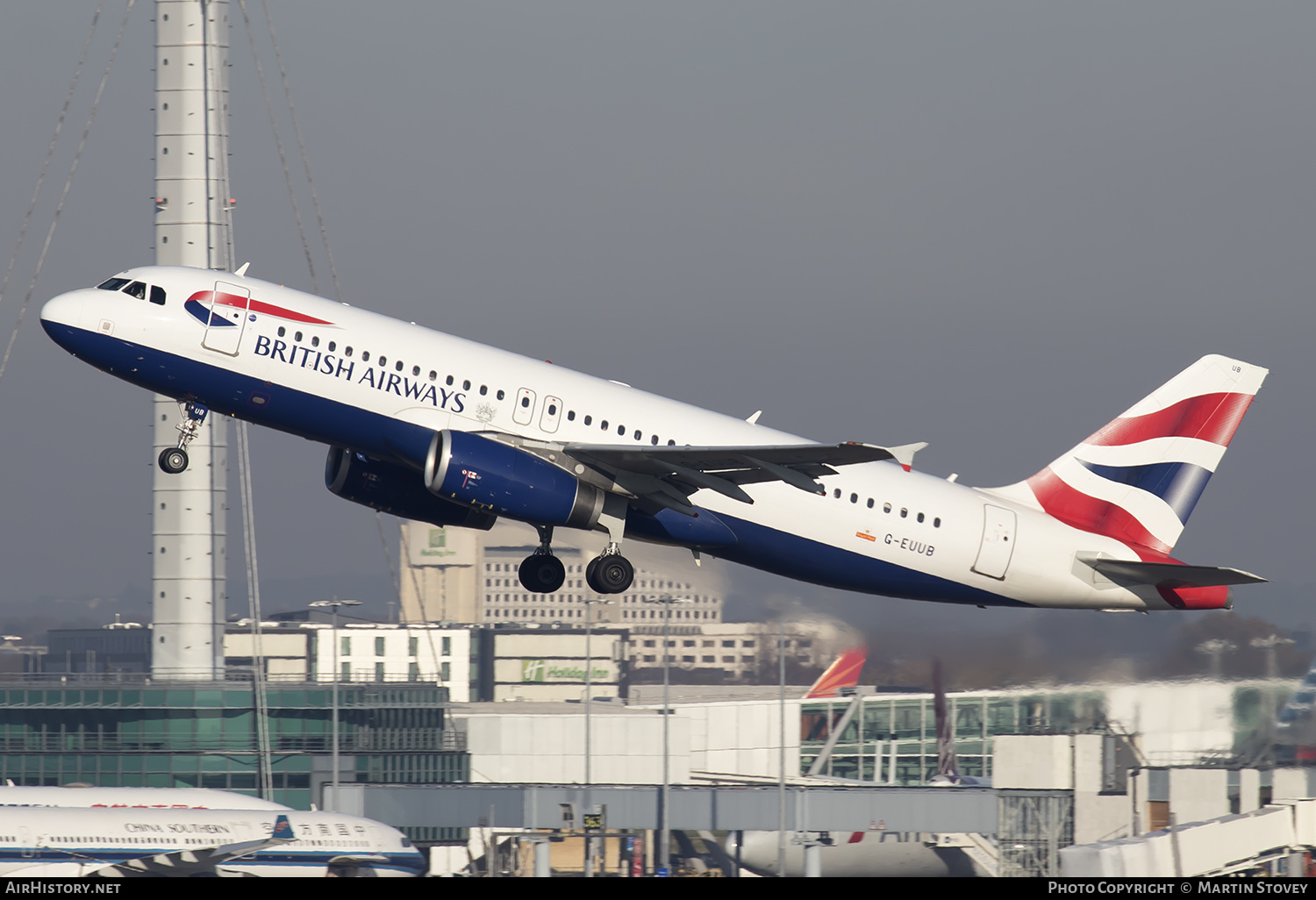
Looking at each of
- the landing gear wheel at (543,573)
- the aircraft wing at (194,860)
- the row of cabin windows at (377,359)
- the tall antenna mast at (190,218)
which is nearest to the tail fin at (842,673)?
the aircraft wing at (194,860)

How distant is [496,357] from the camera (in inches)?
1265

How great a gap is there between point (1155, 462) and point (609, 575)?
13.8 meters

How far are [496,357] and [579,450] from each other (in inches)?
107

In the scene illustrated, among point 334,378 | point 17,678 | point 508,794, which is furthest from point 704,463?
point 17,678

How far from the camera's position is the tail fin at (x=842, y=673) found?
173ft

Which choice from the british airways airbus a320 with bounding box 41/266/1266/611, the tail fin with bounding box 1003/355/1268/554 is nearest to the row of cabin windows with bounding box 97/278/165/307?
the british airways airbus a320 with bounding box 41/266/1266/611

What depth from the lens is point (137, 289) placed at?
31.0 metres

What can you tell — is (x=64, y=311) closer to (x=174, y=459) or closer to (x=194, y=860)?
(x=174, y=459)

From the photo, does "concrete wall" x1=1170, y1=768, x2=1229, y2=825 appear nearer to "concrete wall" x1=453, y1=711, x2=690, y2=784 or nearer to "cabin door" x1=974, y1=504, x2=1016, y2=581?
"cabin door" x1=974, y1=504, x2=1016, y2=581

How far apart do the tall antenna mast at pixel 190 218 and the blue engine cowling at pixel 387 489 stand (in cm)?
6294

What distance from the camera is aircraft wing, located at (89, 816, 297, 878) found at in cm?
4044

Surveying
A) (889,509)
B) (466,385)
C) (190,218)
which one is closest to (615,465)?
(466,385)

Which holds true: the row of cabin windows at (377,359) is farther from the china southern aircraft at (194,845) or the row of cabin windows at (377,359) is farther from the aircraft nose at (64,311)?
the china southern aircraft at (194,845)

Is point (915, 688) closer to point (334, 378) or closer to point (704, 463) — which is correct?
point (704, 463)
